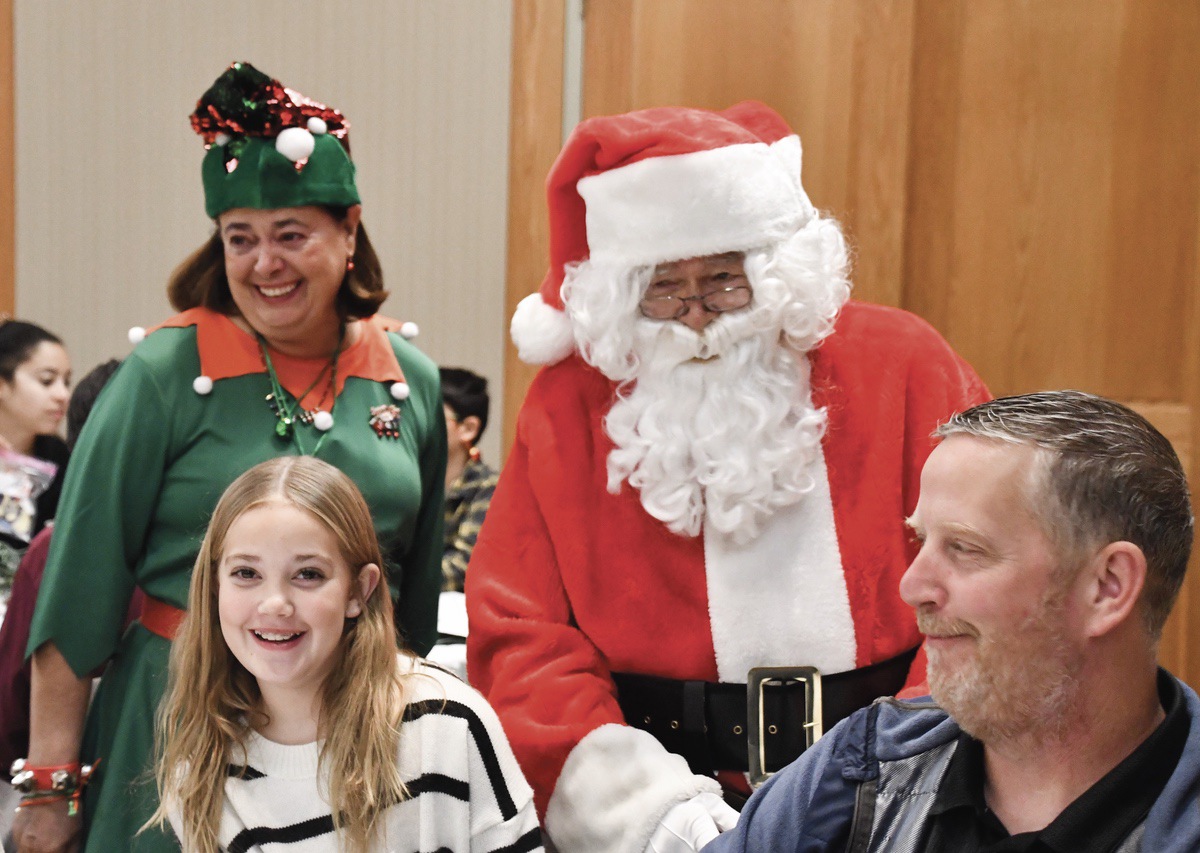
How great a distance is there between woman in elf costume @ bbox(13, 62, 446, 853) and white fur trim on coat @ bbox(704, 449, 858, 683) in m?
0.57

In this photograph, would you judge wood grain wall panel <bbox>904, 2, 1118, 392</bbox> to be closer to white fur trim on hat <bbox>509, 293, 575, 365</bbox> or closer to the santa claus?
the santa claus

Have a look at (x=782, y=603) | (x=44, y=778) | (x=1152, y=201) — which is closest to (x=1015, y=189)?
(x=1152, y=201)

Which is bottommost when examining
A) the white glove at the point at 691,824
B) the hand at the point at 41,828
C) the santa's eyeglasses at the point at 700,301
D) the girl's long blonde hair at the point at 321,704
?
the hand at the point at 41,828

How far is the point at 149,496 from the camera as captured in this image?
83.0 inches

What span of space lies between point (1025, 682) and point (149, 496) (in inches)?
54.2

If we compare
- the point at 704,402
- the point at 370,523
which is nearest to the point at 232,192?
the point at 370,523

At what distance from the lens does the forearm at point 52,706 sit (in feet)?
6.84

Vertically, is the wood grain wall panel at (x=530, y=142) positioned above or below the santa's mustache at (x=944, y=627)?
above

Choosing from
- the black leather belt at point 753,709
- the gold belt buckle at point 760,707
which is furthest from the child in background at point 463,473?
the gold belt buckle at point 760,707

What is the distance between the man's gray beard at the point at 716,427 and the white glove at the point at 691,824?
436 mm

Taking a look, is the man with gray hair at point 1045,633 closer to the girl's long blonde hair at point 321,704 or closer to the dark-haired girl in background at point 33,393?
the girl's long blonde hair at point 321,704

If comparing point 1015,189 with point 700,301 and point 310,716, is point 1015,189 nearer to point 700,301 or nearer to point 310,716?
point 700,301

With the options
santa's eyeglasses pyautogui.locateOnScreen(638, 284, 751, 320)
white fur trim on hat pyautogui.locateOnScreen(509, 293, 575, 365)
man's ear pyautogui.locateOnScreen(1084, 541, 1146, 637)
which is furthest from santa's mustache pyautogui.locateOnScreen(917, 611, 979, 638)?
white fur trim on hat pyautogui.locateOnScreen(509, 293, 575, 365)

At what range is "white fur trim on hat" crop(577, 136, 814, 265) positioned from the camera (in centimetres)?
226
